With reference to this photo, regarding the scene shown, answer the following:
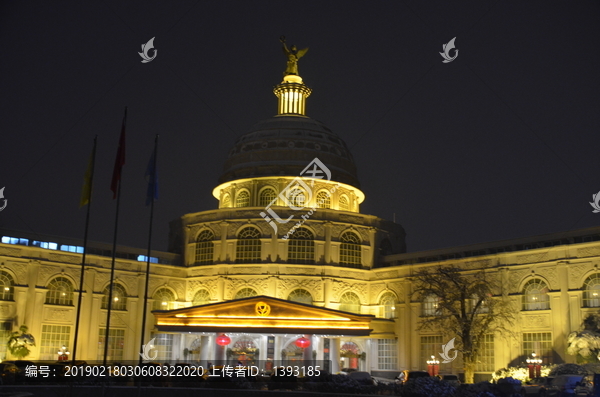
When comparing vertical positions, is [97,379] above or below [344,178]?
below

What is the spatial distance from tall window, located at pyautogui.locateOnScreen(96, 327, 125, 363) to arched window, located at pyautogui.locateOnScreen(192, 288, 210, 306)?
809cm

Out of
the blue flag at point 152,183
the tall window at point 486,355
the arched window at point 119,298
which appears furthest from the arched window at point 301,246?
the blue flag at point 152,183

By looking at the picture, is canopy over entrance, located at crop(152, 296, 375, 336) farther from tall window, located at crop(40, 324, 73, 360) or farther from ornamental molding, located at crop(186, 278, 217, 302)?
tall window, located at crop(40, 324, 73, 360)

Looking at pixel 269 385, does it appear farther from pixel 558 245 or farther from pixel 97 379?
pixel 558 245

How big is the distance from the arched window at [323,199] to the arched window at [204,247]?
11.4 meters

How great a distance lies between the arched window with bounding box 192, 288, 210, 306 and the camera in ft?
242

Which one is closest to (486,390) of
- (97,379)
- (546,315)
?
(97,379)

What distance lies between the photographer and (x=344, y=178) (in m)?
81.5

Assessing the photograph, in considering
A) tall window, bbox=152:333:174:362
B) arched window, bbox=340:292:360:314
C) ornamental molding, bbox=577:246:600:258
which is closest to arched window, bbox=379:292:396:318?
arched window, bbox=340:292:360:314

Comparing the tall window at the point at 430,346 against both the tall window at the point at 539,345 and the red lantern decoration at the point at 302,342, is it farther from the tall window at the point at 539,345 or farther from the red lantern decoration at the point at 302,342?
the red lantern decoration at the point at 302,342

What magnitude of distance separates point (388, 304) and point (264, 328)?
15.7 meters

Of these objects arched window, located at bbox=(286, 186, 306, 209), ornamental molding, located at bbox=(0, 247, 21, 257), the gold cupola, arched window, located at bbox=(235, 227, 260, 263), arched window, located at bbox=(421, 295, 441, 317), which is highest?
the gold cupola

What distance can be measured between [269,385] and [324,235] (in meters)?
37.0

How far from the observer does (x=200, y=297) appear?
2923 inches
